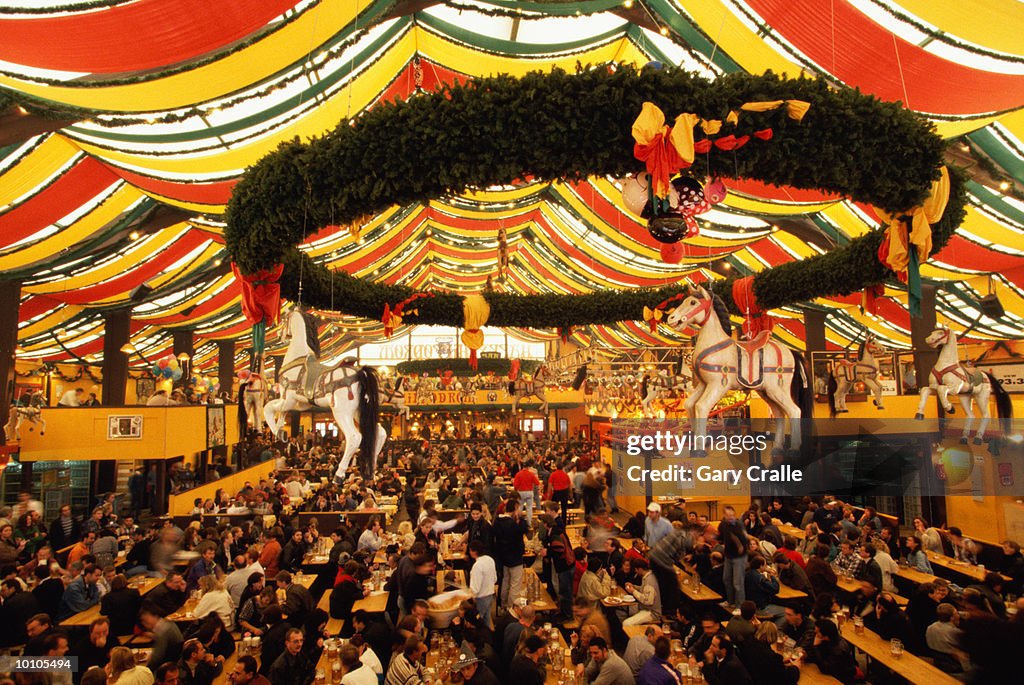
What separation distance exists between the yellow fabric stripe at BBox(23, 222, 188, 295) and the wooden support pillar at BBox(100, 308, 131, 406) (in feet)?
8.13

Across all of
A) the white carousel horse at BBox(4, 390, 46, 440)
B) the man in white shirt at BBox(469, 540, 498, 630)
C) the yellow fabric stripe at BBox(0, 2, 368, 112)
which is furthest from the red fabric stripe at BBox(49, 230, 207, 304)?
the man in white shirt at BBox(469, 540, 498, 630)

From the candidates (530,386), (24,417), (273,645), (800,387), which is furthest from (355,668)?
(530,386)

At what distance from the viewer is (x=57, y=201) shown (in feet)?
18.9

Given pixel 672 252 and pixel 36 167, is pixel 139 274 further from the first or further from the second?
pixel 672 252

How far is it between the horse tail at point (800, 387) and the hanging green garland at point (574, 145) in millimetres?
784

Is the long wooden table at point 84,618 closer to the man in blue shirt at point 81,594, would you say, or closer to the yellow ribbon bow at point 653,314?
the man in blue shirt at point 81,594

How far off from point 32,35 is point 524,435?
19409mm

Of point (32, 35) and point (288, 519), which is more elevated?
Answer: point (32, 35)

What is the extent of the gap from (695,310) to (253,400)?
2.79 m

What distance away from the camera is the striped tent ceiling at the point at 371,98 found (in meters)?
3.31

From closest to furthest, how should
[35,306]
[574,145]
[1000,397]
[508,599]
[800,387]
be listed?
[574,145]
[800,387]
[1000,397]
[508,599]
[35,306]

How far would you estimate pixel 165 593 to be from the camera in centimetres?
507

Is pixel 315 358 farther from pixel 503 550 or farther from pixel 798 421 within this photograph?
pixel 503 550

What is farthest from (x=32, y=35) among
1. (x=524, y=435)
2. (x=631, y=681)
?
(x=524, y=435)
